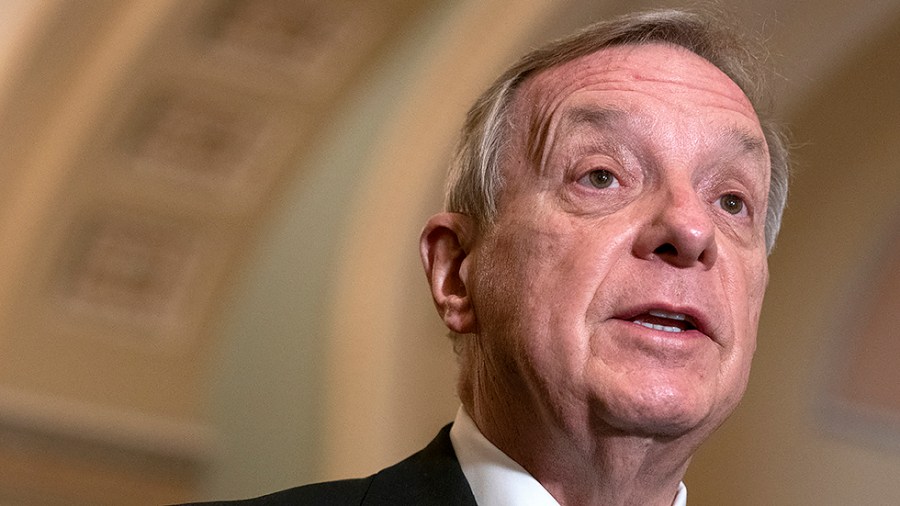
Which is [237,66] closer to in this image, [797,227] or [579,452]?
[797,227]

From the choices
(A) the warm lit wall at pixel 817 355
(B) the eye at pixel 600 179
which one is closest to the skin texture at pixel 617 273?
(B) the eye at pixel 600 179

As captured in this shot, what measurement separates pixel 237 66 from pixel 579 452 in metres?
3.74

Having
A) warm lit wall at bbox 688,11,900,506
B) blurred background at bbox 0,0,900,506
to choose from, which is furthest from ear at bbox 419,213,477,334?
warm lit wall at bbox 688,11,900,506

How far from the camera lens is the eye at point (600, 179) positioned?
203 cm

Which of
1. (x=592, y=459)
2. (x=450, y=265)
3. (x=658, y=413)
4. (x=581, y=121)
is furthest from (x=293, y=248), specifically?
(x=658, y=413)

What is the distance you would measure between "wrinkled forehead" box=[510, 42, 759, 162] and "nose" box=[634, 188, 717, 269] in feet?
0.65

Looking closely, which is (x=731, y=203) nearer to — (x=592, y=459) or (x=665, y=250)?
(x=665, y=250)

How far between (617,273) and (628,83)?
1.15 feet

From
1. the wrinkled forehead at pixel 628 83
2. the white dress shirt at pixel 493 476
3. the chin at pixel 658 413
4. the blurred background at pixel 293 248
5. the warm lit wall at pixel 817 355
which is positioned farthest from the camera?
the warm lit wall at pixel 817 355

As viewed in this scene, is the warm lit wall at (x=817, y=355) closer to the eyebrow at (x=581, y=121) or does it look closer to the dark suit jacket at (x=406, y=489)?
the eyebrow at (x=581, y=121)

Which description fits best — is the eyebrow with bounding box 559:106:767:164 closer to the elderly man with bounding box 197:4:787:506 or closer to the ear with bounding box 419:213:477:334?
the elderly man with bounding box 197:4:787:506

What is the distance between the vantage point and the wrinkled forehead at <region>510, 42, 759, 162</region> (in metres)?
2.10

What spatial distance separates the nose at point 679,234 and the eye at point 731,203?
0.38 ft

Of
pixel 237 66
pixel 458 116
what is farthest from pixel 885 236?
pixel 237 66
